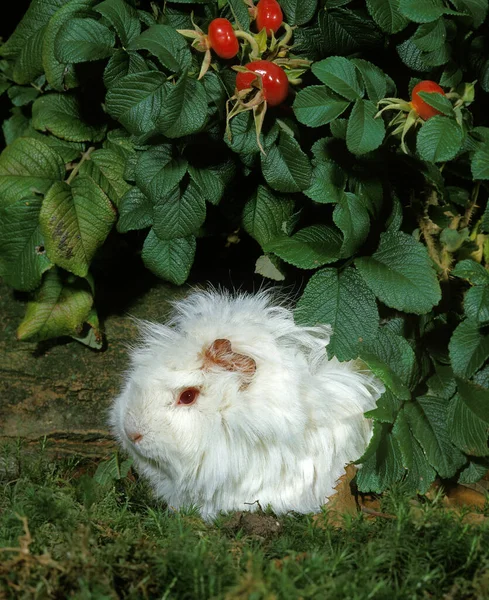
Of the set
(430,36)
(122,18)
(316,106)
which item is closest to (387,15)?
(430,36)

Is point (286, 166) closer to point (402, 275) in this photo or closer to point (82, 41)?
point (402, 275)

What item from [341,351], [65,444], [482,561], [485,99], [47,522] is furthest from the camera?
[65,444]

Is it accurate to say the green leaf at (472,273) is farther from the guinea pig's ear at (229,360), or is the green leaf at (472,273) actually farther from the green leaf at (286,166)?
the guinea pig's ear at (229,360)

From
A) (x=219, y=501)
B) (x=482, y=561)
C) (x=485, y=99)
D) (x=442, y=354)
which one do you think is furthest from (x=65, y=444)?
(x=485, y=99)

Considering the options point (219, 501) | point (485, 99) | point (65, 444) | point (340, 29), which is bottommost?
point (65, 444)

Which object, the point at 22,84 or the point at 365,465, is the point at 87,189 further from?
the point at 365,465

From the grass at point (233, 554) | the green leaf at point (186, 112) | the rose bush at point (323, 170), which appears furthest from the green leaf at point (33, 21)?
the grass at point (233, 554)
